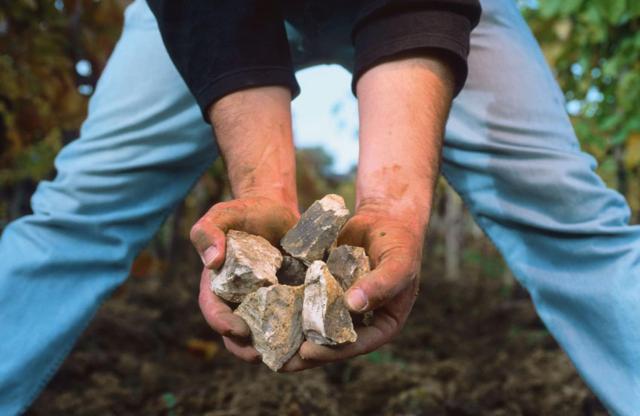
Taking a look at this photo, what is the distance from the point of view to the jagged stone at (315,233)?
50.1 inches

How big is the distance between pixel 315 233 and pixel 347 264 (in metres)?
0.10

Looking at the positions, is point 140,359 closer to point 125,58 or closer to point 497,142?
point 125,58

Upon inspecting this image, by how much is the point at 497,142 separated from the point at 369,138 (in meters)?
0.48

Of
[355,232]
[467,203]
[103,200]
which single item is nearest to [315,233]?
[355,232]

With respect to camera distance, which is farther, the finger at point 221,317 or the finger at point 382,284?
the finger at point 221,317

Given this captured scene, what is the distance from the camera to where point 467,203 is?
176cm

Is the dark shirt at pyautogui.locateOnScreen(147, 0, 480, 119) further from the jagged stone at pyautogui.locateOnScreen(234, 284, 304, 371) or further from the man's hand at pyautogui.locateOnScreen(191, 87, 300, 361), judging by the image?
the jagged stone at pyautogui.locateOnScreen(234, 284, 304, 371)

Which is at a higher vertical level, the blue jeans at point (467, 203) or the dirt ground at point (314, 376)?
the blue jeans at point (467, 203)

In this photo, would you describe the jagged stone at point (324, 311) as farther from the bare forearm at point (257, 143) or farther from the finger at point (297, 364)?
the bare forearm at point (257, 143)

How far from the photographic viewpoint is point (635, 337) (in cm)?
153

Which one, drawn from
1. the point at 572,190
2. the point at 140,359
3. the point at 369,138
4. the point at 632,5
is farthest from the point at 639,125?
the point at 140,359

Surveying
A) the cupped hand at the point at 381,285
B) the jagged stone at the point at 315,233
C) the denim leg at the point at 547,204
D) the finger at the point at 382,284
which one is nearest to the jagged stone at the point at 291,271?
the jagged stone at the point at 315,233

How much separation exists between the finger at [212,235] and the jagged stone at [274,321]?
0.10 m

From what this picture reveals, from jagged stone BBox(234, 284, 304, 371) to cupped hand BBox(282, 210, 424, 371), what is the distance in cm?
3
